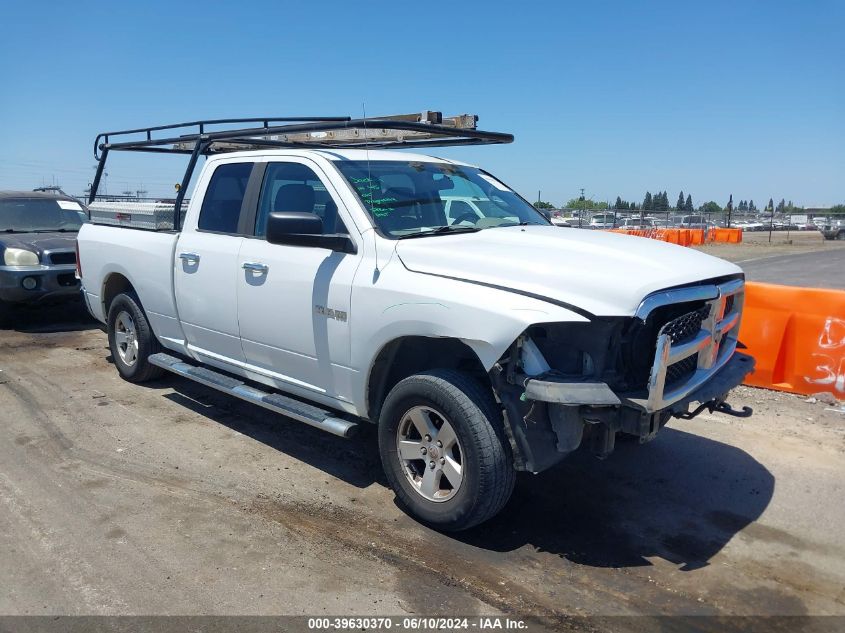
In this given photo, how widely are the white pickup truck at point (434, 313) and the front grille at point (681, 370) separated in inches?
0.5

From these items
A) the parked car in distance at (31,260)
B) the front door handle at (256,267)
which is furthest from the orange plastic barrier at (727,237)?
the front door handle at (256,267)

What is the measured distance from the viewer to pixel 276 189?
4.92 metres

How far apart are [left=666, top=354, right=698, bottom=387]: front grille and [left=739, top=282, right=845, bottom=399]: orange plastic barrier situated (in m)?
3.07

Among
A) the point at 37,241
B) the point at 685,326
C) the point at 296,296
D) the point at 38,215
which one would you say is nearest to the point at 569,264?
the point at 685,326

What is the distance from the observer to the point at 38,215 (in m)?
10.5

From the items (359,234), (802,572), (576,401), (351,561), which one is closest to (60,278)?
(359,234)

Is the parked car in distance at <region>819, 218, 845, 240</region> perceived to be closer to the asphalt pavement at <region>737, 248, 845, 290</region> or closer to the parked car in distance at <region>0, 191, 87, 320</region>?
the asphalt pavement at <region>737, 248, 845, 290</region>

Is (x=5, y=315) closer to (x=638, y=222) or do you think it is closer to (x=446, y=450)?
(x=446, y=450)

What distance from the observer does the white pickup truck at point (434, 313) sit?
340 cm

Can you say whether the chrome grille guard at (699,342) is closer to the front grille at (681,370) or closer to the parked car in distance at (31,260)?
the front grille at (681,370)

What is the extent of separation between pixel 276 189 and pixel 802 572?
156 inches

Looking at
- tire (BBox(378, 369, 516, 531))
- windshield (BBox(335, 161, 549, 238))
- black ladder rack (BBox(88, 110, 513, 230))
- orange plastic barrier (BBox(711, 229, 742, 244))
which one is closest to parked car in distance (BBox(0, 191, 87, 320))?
black ladder rack (BBox(88, 110, 513, 230))

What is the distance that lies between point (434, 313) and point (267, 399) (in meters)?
1.68

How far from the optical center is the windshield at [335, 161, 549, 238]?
4.34m
